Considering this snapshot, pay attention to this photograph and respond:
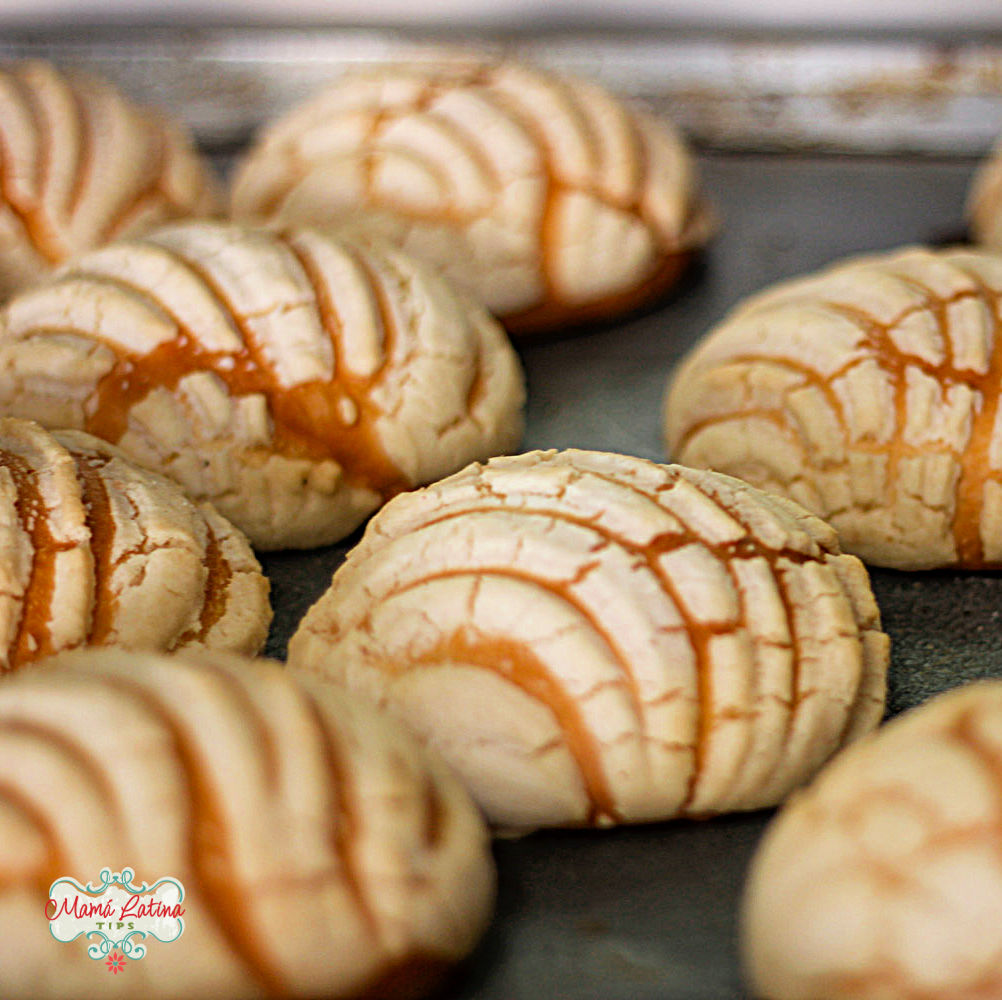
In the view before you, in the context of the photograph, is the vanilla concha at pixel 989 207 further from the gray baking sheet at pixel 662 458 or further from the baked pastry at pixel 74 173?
the baked pastry at pixel 74 173

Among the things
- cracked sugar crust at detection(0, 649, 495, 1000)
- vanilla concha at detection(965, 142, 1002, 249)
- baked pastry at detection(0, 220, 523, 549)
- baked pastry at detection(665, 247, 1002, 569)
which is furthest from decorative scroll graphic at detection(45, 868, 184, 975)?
vanilla concha at detection(965, 142, 1002, 249)

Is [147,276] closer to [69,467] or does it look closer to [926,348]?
[69,467]

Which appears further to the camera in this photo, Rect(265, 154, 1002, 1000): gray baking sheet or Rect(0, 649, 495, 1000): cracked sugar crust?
Rect(265, 154, 1002, 1000): gray baking sheet

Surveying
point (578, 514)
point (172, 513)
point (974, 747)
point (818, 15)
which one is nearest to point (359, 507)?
point (172, 513)

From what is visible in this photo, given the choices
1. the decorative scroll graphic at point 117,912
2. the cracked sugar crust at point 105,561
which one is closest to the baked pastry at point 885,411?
the cracked sugar crust at point 105,561

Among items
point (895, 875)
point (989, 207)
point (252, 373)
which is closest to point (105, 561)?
point (252, 373)

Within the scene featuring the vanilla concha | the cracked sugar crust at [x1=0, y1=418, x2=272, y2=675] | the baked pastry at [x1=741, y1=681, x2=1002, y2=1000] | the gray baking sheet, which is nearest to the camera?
the baked pastry at [x1=741, y1=681, x2=1002, y2=1000]

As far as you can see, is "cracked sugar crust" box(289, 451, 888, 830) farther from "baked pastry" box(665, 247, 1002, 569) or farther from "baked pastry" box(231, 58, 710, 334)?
"baked pastry" box(231, 58, 710, 334)
